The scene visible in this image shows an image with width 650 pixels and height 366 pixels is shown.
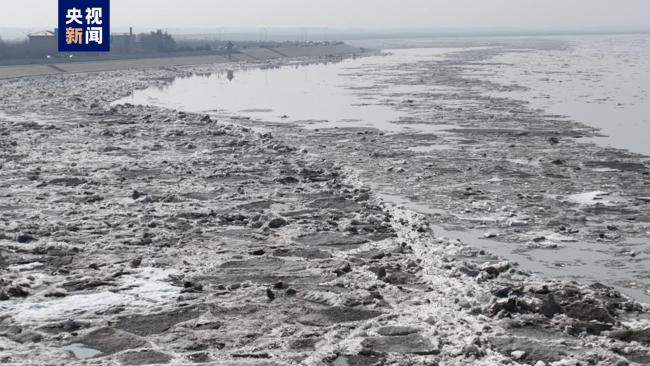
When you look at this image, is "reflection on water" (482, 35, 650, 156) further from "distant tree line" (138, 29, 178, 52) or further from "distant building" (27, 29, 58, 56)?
"distant tree line" (138, 29, 178, 52)

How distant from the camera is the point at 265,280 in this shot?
31.0ft

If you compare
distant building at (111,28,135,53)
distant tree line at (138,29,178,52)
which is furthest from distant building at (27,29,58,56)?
distant tree line at (138,29,178,52)

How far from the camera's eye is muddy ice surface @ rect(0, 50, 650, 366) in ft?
24.0

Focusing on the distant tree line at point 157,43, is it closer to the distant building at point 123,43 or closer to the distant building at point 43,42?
the distant building at point 123,43

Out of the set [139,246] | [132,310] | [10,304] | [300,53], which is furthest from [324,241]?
→ [300,53]

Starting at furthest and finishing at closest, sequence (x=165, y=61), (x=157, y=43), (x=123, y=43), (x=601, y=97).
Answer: (x=157, y=43)
(x=123, y=43)
(x=165, y=61)
(x=601, y=97)

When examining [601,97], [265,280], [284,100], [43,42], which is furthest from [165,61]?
[265,280]

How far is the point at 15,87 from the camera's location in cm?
4456

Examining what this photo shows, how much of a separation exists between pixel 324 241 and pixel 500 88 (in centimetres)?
3038

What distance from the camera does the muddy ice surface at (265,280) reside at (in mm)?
7316

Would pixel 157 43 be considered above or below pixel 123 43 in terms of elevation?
above

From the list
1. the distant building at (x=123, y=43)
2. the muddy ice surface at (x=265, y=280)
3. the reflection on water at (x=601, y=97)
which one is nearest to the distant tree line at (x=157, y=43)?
the distant building at (x=123, y=43)

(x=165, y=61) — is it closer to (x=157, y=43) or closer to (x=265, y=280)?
(x=157, y=43)

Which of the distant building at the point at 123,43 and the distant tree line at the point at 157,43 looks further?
the distant tree line at the point at 157,43
